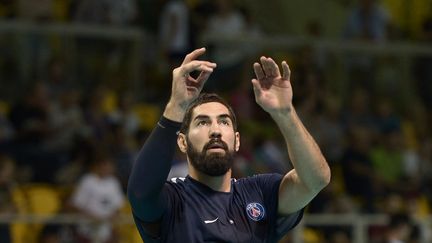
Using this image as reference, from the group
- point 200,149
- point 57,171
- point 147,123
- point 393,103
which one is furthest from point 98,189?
point 200,149

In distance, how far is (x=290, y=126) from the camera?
596cm

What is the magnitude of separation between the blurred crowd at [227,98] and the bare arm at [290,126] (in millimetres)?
6354

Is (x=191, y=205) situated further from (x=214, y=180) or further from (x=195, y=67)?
(x=195, y=67)

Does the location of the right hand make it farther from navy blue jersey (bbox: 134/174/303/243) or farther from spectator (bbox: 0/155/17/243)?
spectator (bbox: 0/155/17/243)

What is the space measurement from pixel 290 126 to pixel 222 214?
0.66 metres

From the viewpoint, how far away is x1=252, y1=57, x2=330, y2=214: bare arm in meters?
5.96

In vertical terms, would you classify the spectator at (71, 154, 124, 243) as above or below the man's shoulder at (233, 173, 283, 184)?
below

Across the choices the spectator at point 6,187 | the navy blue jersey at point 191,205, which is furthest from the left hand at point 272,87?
the spectator at point 6,187

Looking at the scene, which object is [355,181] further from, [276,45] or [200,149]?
[200,149]

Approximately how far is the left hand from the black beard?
328 millimetres

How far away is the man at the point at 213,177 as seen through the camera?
5848mm

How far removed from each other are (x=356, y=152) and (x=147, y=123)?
288cm

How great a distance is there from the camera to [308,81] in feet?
52.0

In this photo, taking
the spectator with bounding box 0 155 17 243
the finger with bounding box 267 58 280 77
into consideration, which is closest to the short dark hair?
the finger with bounding box 267 58 280 77
